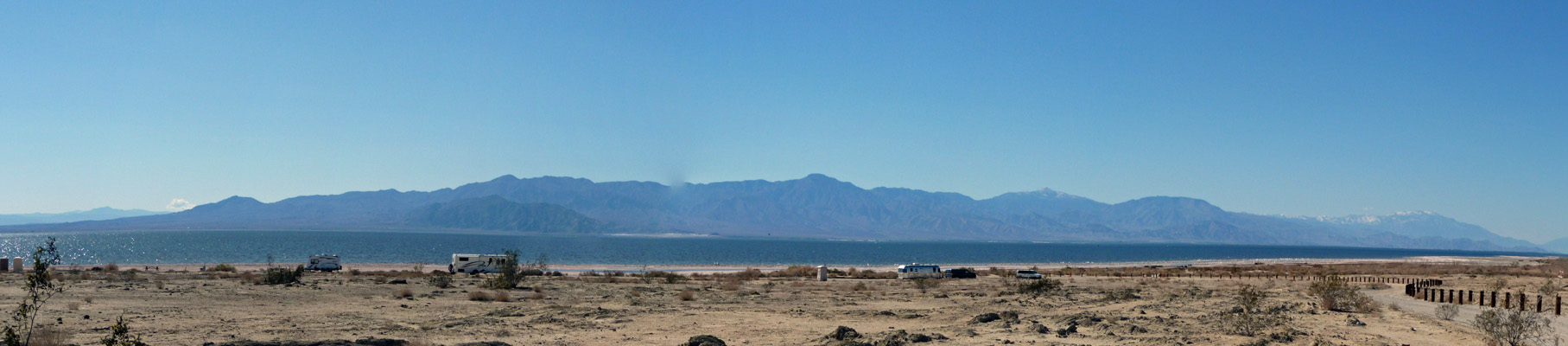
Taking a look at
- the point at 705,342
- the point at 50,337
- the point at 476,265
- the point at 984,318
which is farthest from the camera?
the point at 476,265

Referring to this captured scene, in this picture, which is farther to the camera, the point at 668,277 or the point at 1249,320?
the point at 668,277

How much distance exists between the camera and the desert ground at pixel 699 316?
1953cm

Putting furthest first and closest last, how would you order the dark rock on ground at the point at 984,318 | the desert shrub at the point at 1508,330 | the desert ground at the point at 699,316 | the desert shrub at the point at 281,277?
the desert shrub at the point at 281,277, the dark rock on ground at the point at 984,318, the desert ground at the point at 699,316, the desert shrub at the point at 1508,330

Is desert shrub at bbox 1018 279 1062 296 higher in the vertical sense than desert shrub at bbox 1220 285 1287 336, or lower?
lower

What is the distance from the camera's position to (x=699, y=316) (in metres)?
25.7

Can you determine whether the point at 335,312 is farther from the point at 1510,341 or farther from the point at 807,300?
the point at 1510,341

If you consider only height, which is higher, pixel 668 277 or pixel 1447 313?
pixel 1447 313

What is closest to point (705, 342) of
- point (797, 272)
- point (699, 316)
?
point (699, 316)

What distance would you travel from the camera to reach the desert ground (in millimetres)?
19531

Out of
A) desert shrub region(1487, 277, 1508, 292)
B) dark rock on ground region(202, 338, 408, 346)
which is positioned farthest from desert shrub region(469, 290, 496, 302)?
desert shrub region(1487, 277, 1508, 292)

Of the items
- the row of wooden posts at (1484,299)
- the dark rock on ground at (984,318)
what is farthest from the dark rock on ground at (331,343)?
the row of wooden posts at (1484,299)

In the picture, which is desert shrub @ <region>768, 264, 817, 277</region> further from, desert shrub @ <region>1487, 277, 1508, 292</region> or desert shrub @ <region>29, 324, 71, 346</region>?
desert shrub @ <region>29, 324, 71, 346</region>

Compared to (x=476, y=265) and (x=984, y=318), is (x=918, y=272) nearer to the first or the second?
(x=476, y=265)

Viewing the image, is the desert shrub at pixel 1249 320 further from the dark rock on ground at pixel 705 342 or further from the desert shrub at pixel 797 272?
the desert shrub at pixel 797 272
